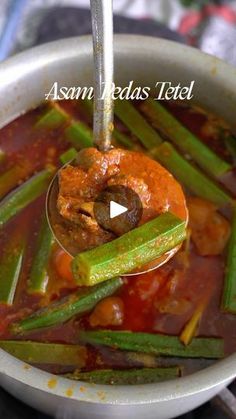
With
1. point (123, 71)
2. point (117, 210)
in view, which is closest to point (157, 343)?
point (117, 210)

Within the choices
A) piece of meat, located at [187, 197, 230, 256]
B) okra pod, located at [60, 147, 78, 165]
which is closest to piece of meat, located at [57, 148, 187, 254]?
piece of meat, located at [187, 197, 230, 256]

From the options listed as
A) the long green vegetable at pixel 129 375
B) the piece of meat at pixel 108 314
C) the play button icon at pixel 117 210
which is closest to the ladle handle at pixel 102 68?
the play button icon at pixel 117 210

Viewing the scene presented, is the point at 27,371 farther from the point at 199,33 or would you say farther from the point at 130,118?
the point at 199,33

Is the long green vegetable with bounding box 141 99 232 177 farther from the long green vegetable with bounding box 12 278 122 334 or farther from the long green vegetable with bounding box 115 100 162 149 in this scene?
the long green vegetable with bounding box 12 278 122 334

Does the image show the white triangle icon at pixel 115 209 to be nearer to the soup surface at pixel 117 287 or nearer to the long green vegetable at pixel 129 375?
the soup surface at pixel 117 287

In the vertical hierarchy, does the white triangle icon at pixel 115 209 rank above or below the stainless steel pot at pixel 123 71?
below

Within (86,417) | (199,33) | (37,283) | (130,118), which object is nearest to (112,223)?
(37,283)

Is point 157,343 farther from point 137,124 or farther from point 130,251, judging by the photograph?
point 137,124
